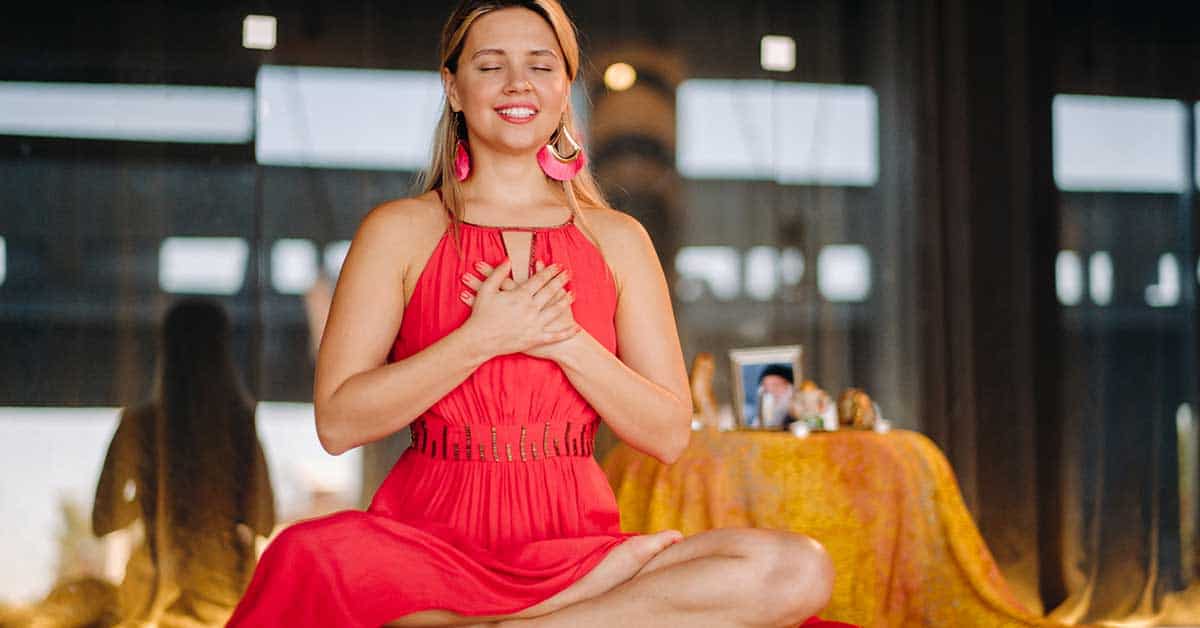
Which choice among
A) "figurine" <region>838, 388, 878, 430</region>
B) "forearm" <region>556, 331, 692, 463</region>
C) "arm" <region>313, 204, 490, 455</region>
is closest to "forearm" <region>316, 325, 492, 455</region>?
"arm" <region>313, 204, 490, 455</region>

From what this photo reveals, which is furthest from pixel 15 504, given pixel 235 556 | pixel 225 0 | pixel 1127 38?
pixel 1127 38

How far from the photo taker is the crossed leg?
1.37m

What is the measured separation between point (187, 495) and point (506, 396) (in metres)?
2.48

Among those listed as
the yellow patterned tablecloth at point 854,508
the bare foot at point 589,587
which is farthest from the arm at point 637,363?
the yellow patterned tablecloth at point 854,508

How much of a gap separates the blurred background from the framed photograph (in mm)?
705

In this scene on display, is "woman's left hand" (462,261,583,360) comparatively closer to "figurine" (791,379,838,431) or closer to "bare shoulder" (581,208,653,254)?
"bare shoulder" (581,208,653,254)

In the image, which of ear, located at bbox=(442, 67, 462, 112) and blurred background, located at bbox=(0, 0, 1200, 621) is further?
blurred background, located at bbox=(0, 0, 1200, 621)

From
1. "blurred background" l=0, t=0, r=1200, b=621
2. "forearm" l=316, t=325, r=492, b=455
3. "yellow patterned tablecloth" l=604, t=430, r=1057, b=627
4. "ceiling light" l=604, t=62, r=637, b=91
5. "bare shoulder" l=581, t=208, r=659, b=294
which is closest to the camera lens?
"forearm" l=316, t=325, r=492, b=455

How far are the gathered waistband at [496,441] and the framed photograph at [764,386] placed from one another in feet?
5.50

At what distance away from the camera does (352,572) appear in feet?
4.54

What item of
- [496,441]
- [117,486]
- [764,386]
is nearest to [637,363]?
[496,441]

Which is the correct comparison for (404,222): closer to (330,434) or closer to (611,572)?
(330,434)

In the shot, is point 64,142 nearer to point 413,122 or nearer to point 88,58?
point 88,58

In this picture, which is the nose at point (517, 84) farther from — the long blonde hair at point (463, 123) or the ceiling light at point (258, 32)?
the ceiling light at point (258, 32)
